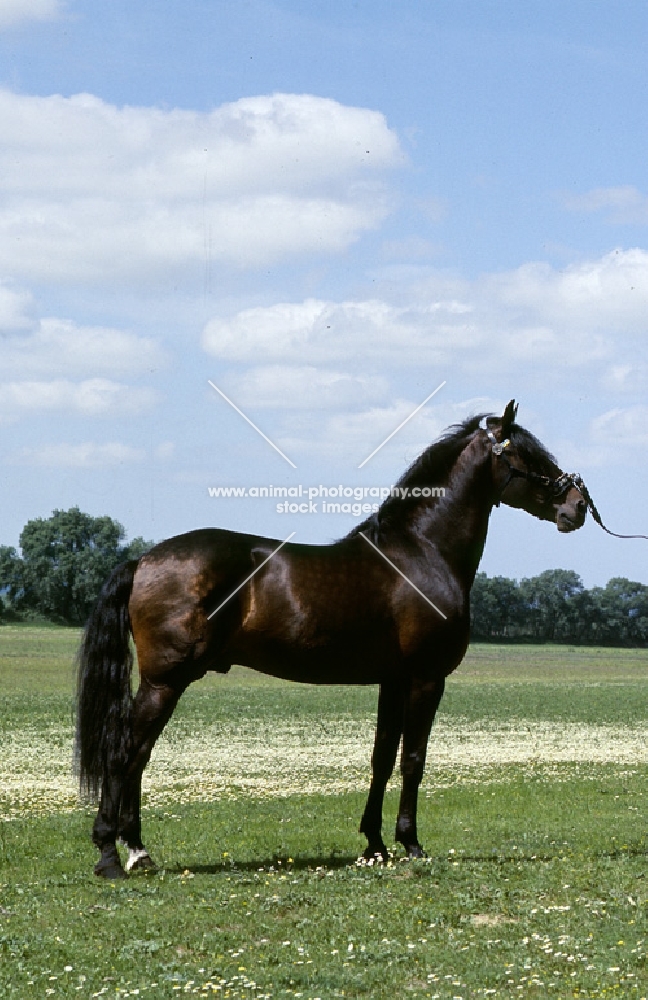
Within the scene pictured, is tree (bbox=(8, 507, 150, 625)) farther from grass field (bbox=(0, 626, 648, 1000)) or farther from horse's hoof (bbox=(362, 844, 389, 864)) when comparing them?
horse's hoof (bbox=(362, 844, 389, 864))

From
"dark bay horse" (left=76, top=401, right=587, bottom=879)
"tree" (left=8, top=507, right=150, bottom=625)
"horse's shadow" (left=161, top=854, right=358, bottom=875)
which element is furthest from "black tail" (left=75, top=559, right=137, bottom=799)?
"tree" (left=8, top=507, right=150, bottom=625)

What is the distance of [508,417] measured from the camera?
10.9 metres

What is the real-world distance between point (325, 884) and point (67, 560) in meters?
130

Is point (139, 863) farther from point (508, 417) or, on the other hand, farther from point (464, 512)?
point (508, 417)

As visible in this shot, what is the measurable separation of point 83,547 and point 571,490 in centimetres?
13807

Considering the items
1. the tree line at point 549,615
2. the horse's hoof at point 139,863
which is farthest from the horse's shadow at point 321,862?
the tree line at point 549,615

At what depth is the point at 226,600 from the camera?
9.97 metres

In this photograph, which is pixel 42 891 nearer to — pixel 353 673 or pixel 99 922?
pixel 99 922

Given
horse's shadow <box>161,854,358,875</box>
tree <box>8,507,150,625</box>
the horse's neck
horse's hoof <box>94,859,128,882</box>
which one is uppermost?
tree <box>8,507,150,625</box>

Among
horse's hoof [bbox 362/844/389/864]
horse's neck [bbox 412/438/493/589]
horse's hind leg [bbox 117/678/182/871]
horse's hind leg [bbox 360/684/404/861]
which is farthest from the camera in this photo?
horse's neck [bbox 412/438/493/589]

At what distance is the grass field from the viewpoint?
23.9 ft

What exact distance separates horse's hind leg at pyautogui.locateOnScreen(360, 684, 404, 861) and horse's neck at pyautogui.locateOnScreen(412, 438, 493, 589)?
1.24 m

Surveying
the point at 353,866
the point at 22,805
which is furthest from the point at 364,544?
the point at 22,805

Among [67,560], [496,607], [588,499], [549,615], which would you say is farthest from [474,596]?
[588,499]
